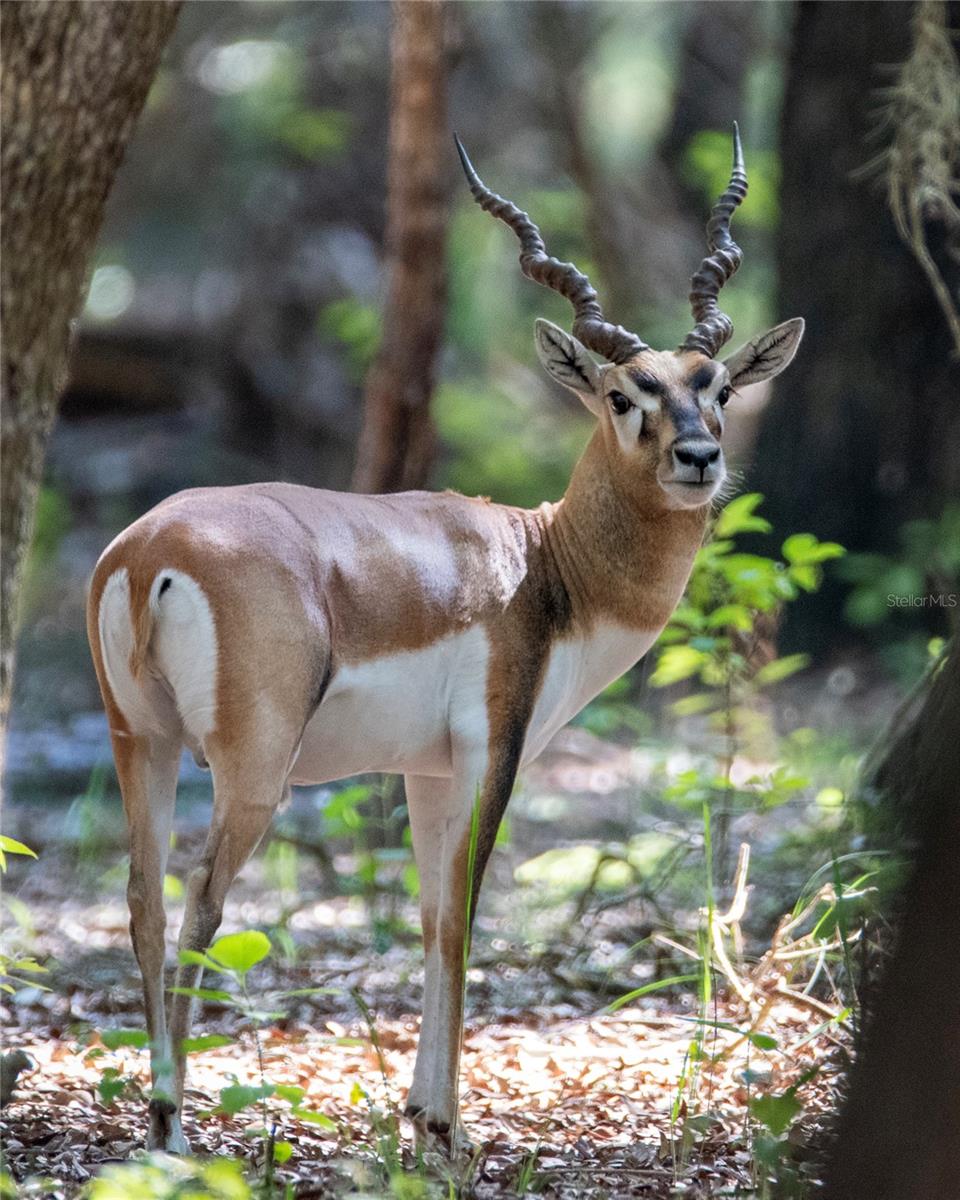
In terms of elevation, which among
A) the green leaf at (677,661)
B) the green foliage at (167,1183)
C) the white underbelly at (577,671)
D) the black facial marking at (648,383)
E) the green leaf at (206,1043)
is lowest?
the green foliage at (167,1183)

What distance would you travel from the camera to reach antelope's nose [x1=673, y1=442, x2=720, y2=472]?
4652 mm

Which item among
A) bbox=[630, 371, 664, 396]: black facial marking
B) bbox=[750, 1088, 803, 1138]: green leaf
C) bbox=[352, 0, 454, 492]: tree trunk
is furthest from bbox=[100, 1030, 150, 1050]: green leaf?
bbox=[352, 0, 454, 492]: tree trunk

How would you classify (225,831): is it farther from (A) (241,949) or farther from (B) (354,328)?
(B) (354,328)

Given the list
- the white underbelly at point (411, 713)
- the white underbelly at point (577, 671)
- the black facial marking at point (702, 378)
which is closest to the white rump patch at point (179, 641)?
the white underbelly at point (411, 713)

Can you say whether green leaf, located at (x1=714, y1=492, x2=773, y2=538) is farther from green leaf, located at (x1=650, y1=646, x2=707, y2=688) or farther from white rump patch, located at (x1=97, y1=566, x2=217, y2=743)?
white rump patch, located at (x1=97, y1=566, x2=217, y2=743)

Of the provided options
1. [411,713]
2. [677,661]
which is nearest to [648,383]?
[411,713]

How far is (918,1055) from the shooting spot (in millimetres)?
2789

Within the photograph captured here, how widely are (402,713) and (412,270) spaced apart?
218 inches

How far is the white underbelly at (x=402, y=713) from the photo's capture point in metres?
4.41

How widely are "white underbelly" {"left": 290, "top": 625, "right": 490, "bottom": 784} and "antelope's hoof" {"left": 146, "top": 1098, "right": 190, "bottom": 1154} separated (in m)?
1.04

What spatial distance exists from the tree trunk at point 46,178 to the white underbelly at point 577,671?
2.40m

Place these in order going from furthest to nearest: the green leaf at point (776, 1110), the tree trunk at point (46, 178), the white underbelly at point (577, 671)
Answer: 1. the tree trunk at point (46, 178)
2. the white underbelly at point (577, 671)
3. the green leaf at point (776, 1110)

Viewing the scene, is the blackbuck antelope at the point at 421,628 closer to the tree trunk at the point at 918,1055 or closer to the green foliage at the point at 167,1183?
the green foliage at the point at 167,1183

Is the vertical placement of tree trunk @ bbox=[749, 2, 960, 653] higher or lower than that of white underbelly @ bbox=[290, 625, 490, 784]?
higher
